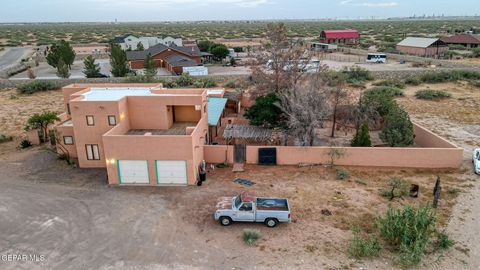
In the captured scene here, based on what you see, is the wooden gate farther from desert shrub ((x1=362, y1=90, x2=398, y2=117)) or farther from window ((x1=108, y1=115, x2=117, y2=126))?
desert shrub ((x1=362, y1=90, x2=398, y2=117))

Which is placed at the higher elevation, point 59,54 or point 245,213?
point 59,54

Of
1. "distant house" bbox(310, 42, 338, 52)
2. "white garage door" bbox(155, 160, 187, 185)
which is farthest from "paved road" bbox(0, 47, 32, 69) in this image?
"distant house" bbox(310, 42, 338, 52)

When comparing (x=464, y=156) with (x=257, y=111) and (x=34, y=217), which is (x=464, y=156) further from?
(x=34, y=217)

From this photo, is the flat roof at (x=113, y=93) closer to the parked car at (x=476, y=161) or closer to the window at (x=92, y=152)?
the window at (x=92, y=152)

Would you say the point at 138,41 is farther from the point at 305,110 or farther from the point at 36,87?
the point at 305,110

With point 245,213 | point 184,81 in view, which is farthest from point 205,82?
point 245,213

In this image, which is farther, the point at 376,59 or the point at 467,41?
the point at 467,41

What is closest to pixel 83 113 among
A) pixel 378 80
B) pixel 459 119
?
pixel 459 119
